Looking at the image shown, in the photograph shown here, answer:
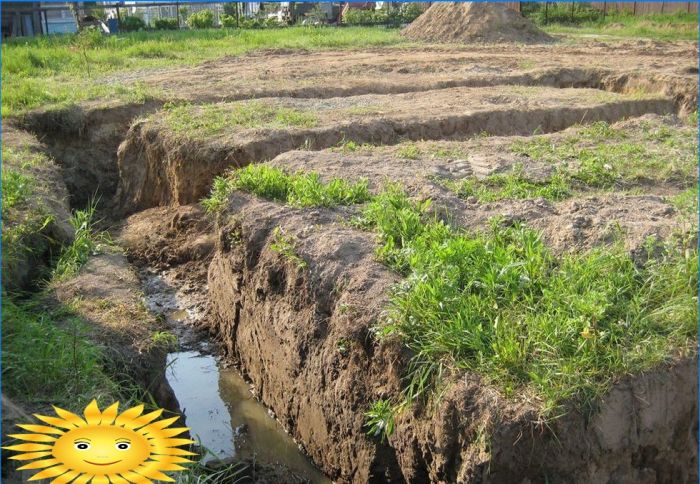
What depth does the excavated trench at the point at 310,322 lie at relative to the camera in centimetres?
393

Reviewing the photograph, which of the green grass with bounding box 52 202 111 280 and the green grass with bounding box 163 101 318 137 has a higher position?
the green grass with bounding box 163 101 318 137

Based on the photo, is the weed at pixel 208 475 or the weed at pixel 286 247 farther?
the weed at pixel 286 247

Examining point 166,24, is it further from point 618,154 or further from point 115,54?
point 618,154

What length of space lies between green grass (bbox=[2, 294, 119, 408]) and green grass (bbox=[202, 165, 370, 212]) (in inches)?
79.5

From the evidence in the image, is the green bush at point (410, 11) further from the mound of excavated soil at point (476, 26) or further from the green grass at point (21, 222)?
the green grass at point (21, 222)

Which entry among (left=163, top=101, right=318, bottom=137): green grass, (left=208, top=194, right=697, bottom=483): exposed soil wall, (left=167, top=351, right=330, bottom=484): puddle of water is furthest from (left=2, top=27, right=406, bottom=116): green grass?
(left=208, top=194, right=697, bottom=483): exposed soil wall

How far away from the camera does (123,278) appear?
20.9 ft

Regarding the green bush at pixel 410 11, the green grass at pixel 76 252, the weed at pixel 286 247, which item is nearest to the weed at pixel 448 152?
the weed at pixel 286 247

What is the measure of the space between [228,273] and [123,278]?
88 centimetres

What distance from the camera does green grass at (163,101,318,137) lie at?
903cm

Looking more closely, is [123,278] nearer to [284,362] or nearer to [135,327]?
[135,327]

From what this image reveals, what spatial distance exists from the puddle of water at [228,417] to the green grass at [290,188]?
144 cm

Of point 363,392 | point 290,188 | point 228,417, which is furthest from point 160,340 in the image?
point 290,188

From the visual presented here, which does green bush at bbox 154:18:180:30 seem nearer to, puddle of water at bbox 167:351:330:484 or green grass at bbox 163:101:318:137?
green grass at bbox 163:101:318:137
